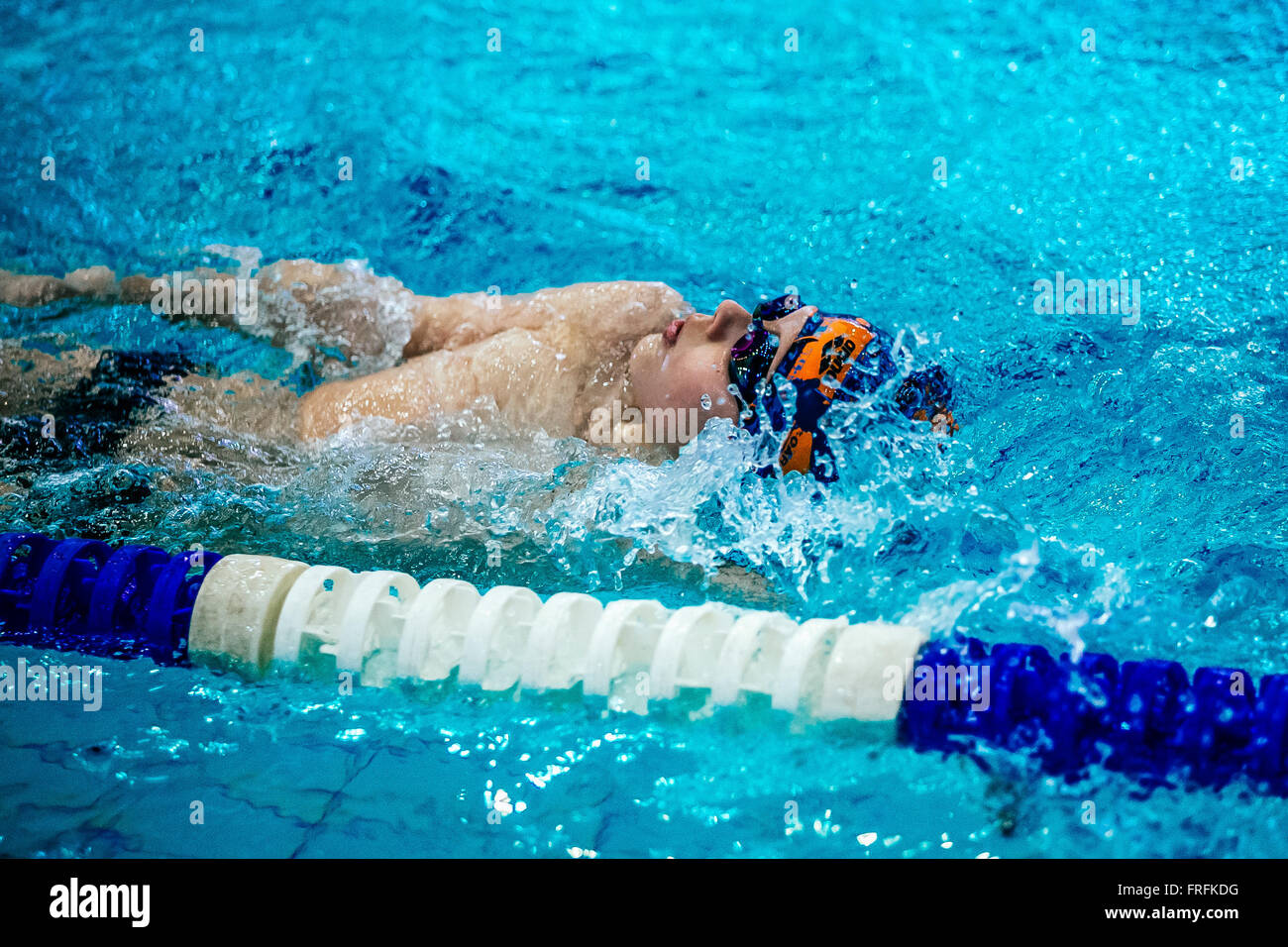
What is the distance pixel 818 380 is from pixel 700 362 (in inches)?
12.2

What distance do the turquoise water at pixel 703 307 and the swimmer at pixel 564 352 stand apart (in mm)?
103

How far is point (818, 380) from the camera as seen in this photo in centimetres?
222

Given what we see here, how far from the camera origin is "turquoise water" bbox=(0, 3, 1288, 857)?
153 centimetres

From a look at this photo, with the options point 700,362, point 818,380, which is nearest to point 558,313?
point 700,362

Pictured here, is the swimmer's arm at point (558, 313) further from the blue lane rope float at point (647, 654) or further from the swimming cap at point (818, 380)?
the blue lane rope float at point (647, 654)

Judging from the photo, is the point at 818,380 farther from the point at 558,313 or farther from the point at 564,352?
the point at 558,313

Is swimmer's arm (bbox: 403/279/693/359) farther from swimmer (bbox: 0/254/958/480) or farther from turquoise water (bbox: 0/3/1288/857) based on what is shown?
turquoise water (bbox: 0/3/1288/857)

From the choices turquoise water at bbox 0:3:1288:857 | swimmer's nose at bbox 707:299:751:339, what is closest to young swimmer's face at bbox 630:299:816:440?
swimmer's nose at bbox 707:299:751:339

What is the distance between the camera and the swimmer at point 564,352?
2254 mm

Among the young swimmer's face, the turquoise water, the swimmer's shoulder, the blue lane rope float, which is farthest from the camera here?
the swimmer's shoulder

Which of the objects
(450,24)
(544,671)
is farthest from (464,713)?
(450,24)

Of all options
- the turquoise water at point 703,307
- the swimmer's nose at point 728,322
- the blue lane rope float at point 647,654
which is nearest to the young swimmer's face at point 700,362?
the swimmer's nose at point 728,322

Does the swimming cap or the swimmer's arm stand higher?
the swimmer's arm

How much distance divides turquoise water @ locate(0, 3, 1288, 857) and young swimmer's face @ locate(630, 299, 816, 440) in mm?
113
